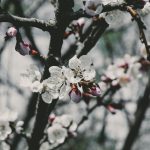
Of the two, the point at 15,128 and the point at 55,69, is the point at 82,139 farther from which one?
the point at 55,69

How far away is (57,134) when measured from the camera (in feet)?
9.30

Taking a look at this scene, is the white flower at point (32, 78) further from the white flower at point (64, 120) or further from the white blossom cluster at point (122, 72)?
the white blossom cluster at point (122, 72)

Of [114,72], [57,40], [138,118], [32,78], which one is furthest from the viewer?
[138,118]

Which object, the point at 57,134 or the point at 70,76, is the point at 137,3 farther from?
the point at 57,134

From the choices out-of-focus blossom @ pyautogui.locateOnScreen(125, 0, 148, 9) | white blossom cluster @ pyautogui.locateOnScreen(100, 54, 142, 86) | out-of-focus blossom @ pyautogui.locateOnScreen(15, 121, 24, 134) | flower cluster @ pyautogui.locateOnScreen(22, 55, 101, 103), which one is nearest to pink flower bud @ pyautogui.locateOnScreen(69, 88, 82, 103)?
flower cluster @ pyautogui.locateOnScreen(22, 55, 101, 103)

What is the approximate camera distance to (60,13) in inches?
74.1

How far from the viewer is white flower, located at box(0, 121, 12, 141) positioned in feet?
8.69

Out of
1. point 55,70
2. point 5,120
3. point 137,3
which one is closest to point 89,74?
point 55,70

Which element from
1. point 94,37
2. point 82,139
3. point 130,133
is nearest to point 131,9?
point 94,37

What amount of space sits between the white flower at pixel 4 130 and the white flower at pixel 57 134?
31cm

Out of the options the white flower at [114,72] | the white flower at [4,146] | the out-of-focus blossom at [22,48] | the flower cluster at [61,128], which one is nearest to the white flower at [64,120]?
the flower cluster at [61,128]

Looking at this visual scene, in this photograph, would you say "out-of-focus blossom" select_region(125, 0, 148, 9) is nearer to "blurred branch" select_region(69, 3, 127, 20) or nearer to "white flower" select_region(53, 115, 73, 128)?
"blurred branch" select_region(69, 3, 127, 20)

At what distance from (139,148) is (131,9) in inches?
449

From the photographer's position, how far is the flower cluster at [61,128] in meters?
2.88
